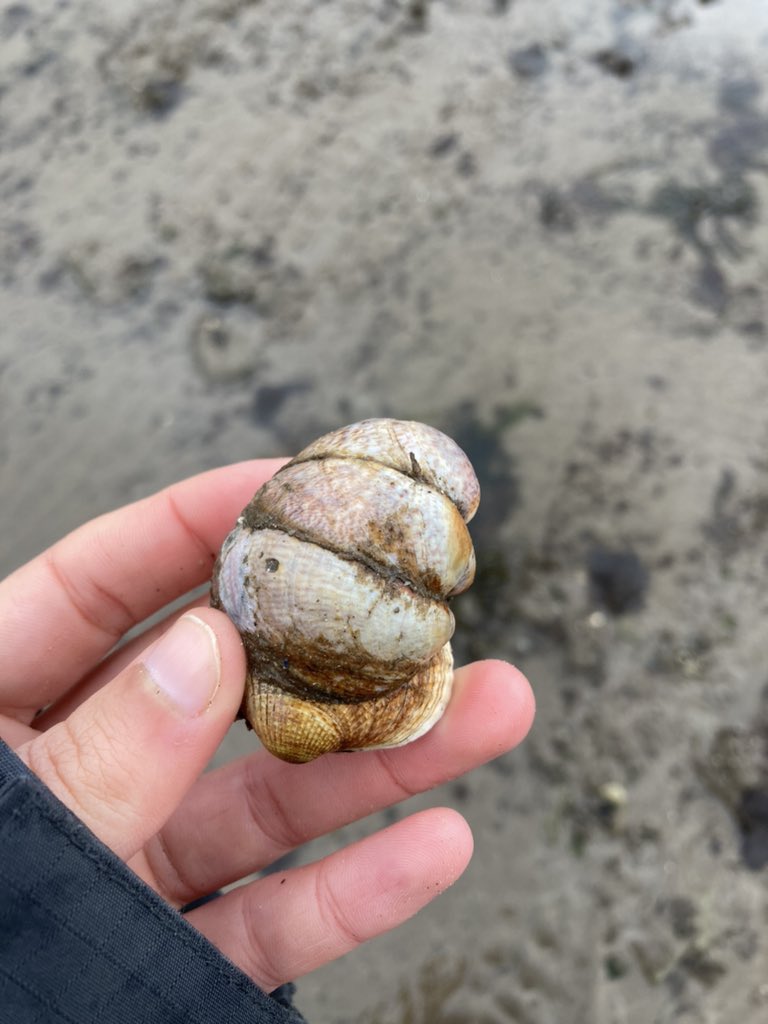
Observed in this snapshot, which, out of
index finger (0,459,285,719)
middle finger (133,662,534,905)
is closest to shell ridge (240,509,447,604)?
middle finger (133,662,534,905)

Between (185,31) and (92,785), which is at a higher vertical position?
(185,31)

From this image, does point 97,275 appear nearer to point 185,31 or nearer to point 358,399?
point 358,399

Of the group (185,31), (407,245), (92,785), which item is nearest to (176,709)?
(92,785)

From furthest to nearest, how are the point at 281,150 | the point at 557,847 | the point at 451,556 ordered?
the point at 281,150 → the point at 557,847 → the point at 451,556

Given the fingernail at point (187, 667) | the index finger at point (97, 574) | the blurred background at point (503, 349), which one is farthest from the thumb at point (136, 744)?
the blurred background at point (503, 349)

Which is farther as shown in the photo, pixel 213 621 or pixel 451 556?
pixel 451 556

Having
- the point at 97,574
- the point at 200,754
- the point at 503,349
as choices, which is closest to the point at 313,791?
the point at 200,754

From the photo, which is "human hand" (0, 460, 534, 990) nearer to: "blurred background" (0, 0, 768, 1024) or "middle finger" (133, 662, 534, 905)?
A: "middle finger" (133, 662, 534, 905)

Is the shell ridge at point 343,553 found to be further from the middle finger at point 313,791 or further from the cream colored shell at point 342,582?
the middle finger at point 313,791
